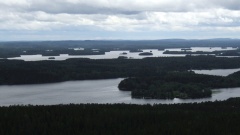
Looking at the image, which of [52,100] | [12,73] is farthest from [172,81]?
[12,73]

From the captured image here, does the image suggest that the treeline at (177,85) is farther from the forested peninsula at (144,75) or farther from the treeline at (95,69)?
the treeline at (95,69)

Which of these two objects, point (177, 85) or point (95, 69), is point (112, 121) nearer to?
point (177, 85)

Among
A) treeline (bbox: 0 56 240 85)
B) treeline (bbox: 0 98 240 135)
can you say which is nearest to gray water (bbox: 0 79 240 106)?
treeline (bbox: 0 56 240 85)

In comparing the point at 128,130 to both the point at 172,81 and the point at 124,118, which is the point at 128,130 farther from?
the point at 172,81

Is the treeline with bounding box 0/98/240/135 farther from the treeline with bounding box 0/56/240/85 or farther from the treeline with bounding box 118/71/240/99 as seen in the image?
the treeline with bounding box 0/56/240/85

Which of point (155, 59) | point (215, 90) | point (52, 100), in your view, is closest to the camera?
point (52, 100)

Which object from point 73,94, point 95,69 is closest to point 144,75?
point 95,69
